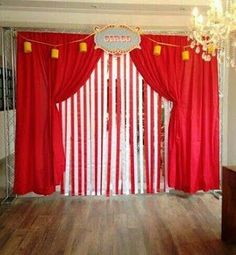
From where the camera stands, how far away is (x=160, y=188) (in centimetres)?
487

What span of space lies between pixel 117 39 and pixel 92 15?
54cm

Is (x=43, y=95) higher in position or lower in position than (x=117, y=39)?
lower

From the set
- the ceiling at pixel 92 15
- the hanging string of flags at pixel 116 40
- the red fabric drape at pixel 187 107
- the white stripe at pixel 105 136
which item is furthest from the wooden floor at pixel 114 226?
the ceiling at pixel 92 15

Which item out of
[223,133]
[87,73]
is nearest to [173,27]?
[87,73]

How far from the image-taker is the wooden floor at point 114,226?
3.19 metres

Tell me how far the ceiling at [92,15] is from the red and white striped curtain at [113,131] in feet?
1.77

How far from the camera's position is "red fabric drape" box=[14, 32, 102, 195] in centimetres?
442

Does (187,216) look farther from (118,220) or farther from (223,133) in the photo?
(223,133)

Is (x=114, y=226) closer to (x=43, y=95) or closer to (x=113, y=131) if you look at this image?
(x=113, y=131)

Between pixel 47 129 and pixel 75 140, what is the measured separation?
412mm

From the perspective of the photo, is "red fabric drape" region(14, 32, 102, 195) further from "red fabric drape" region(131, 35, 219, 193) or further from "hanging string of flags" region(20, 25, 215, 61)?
"red fabric drape" region(131, 35, 219, 193)

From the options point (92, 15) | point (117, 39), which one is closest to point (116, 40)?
point (117, 39)

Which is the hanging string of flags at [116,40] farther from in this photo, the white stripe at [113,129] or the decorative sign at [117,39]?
the white stripe at [113,129]

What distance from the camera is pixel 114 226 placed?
3748mm
